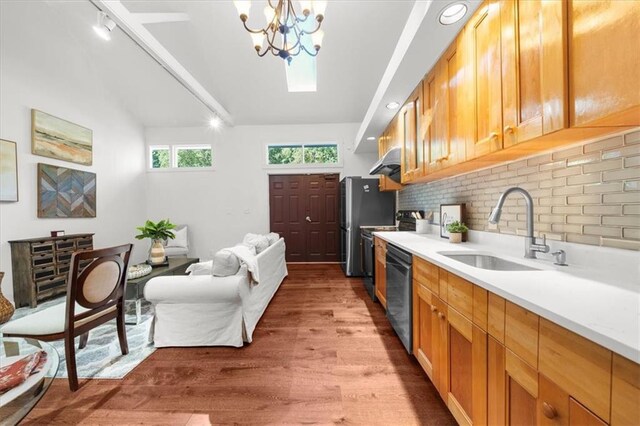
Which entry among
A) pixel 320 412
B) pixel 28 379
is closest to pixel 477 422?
pixel 320 412

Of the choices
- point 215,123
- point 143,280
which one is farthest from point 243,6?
point 215,123

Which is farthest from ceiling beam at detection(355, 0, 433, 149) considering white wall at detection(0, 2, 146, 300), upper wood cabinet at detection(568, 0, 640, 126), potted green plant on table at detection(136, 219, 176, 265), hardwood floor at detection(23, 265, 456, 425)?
white wall at detection(0, 2, 146, 300)

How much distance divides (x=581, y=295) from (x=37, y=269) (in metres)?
5.14

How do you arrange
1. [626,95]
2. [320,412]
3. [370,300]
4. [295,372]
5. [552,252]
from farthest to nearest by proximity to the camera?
[370,300]
[295,372]
[320,412]
[552,252]
[626,95]

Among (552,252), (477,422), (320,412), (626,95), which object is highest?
(626,95)

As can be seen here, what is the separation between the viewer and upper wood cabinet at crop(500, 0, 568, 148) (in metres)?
0.97

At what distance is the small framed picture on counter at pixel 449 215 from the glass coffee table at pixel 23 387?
2707 mm

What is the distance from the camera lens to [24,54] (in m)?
3.33

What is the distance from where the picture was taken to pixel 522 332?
82 centimetres

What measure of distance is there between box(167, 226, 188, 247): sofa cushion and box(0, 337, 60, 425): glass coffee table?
13.2 feet

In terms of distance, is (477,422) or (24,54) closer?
(477,422)

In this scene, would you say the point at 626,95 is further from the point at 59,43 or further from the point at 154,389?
the point at 59,43

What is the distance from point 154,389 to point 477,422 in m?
1.90

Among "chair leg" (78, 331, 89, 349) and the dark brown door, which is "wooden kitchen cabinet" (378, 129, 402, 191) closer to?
the dark brown door
